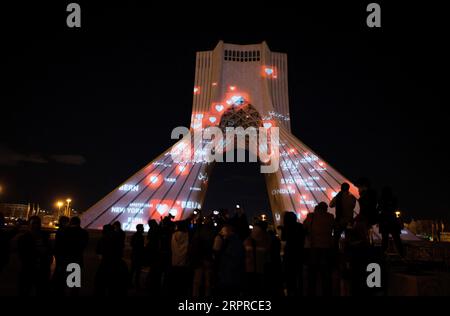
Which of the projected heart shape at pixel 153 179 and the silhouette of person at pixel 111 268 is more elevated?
the projected heart shape at pixel 153 179

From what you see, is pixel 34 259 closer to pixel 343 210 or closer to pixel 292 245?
pixel 292 245

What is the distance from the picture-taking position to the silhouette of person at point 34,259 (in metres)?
4.52

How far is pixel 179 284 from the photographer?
15.9 feet

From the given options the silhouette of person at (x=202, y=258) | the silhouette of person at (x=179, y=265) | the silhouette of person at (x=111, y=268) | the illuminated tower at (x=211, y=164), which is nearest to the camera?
the silhouette of person at (x=111, y=268)

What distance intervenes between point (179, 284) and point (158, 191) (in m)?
9.69

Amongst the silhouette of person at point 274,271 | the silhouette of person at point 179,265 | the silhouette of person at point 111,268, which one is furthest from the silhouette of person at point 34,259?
the silhouette of person at point 274,271

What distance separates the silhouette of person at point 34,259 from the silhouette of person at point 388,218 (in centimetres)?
519

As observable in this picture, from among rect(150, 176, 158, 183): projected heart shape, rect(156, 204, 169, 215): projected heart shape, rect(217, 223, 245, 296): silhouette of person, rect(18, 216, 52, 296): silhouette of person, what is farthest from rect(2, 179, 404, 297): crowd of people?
rect(150, 176, 158, 183): projected heart shape

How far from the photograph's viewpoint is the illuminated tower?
1347cm

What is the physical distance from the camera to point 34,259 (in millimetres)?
4633

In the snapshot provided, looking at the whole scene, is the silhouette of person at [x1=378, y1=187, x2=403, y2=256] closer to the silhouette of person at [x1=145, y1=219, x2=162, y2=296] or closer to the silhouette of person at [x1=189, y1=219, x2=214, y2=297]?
the silhouette of person at [x1=189, y1=219, x2=214, y2=297]

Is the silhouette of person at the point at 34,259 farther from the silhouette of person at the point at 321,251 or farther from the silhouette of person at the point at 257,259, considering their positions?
the silhouette of person at the point at 321,251

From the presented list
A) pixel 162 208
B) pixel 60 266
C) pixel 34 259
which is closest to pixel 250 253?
pixel 60 266
